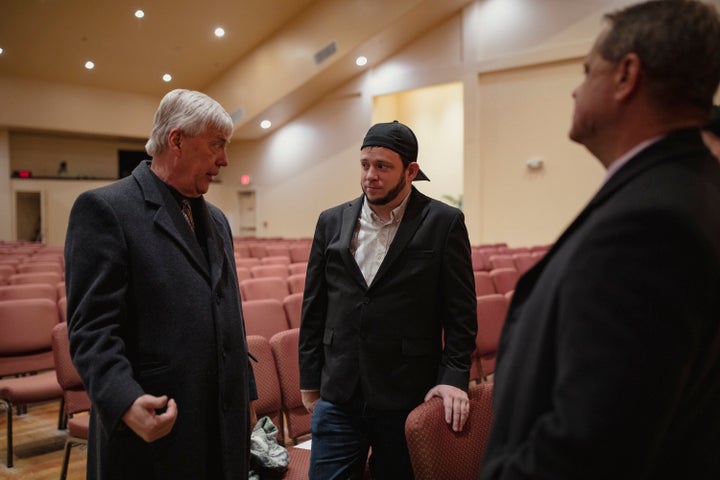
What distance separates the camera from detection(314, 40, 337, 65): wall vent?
44.0 feet

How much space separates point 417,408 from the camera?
167 cm

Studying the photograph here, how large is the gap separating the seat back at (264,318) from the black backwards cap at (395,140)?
201cm

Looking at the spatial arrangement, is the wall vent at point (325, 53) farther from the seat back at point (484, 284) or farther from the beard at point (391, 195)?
the beard at point (391, 195)

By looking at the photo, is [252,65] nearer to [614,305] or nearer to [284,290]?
[284,290]

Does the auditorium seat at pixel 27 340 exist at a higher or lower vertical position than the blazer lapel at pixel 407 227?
lower

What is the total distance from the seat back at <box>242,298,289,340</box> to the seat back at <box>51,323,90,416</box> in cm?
102

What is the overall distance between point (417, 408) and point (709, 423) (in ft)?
2.92

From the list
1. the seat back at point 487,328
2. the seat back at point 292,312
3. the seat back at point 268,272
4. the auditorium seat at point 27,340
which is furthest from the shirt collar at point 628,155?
the seat back at point 268,272

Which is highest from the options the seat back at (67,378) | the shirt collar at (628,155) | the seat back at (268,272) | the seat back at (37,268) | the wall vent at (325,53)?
the wall vent at (325,53)

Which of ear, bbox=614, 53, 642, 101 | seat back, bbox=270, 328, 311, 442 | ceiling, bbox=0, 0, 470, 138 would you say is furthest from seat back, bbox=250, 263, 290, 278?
ceiling, bbox=0, 0, 470, 138

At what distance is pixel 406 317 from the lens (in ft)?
5.97

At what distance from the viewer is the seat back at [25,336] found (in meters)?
3.60

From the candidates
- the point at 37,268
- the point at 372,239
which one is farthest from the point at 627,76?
the point at 37,268

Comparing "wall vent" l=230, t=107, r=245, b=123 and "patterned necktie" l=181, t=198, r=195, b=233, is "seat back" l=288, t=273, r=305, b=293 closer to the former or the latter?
"patterned necktie" l=181, t=198, r=195, b=233
